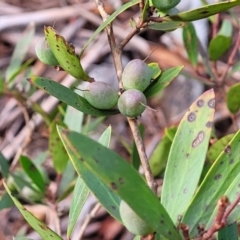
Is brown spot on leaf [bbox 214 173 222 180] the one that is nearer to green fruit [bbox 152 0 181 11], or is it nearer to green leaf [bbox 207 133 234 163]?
green fruit [bbox 152 0 181 11]

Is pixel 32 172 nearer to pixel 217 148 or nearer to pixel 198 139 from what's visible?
pixel 217 148

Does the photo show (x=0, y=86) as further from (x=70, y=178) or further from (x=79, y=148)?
(x=79, y=148)

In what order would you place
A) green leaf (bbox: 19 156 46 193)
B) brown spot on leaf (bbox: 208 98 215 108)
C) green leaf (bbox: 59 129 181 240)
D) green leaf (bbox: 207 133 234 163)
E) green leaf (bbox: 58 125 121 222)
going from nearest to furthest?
green leaf (bbox: 59 129 181 240) → green leaf (bbox: 58 125 121 222) → brown spot on leaf (bbox: 208 98 215 108) → green leaf (bbox: 207 133 234 163) → green leaf (bbox: 19 156 46 193)

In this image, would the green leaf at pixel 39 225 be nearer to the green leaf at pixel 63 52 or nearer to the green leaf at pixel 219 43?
the green leaf at pixel 63 52

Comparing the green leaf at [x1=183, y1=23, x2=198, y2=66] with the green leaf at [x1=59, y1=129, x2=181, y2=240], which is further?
the green leaf at [x1=183, y1=23, x2=198, y2=66]

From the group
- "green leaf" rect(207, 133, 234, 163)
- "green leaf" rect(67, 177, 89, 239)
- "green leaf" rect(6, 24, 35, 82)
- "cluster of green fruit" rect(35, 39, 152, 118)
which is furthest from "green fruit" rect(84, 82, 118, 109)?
"green leaf" rect(6, 24, 35, 82)

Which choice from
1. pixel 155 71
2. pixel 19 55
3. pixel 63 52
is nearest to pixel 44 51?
pixel 63 52

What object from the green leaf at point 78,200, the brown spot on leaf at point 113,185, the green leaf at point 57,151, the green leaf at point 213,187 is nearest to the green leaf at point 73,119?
the green leaf at point 57,151

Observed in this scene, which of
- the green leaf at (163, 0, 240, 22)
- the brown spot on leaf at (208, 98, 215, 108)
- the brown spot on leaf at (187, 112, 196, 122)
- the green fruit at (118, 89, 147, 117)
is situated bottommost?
the brown spot on leaf at (187, 112, 196, 122)
